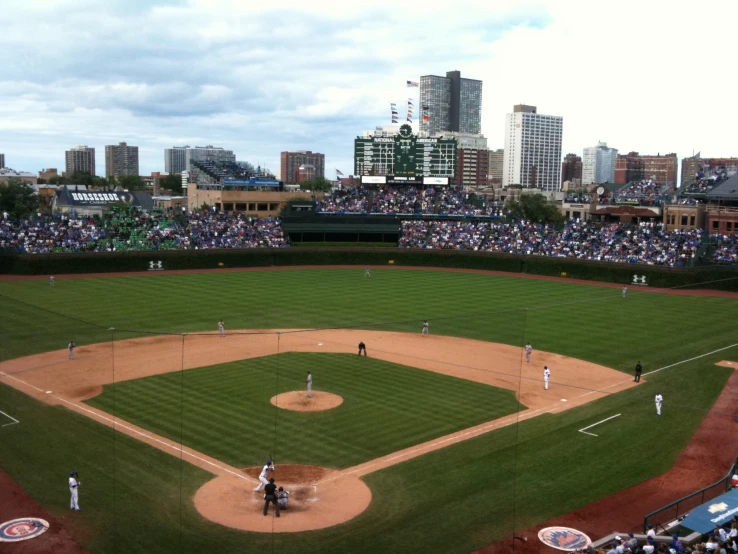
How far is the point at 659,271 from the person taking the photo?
196 ft

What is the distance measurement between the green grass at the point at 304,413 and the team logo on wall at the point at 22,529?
5.27 meters

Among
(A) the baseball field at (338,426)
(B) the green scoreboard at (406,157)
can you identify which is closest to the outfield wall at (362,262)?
(B) the green scoreboard at (406,157)

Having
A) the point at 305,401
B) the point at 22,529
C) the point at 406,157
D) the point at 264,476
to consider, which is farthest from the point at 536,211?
the point at 22,529

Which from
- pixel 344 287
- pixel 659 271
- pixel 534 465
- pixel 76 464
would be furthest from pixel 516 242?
pixel 76 464

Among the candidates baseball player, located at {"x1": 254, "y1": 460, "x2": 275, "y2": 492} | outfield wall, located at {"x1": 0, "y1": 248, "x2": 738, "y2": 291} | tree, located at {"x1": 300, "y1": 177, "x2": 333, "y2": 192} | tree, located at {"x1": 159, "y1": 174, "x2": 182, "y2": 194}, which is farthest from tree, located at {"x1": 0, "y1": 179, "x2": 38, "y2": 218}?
tree, located at {"x1": 159, "y1": 174, "x2": 182, "y2": 194}

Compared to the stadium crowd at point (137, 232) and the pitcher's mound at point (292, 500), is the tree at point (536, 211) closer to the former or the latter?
the stadium crowd at point (137, 232)

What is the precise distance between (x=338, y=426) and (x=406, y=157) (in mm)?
68647

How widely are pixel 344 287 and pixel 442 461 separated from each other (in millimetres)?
38161

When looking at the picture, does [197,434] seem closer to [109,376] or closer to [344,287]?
[109,376]

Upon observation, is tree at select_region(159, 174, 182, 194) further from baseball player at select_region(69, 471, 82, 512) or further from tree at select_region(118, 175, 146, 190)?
baseball player at select_region(69, 471, 82, 512)

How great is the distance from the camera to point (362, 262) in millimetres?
75562

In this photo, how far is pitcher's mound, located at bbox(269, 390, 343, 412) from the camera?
23969mm

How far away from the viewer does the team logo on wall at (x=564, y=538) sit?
1620cm

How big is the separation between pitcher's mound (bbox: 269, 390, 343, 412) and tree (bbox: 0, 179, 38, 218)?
77433mm
